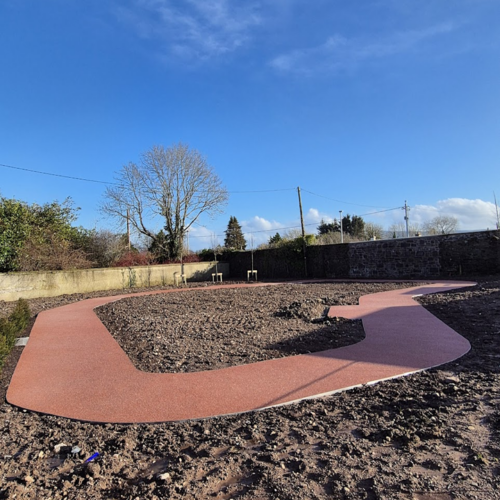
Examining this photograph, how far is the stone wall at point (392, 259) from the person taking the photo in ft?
52.5

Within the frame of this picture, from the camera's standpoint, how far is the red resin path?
3.70 metres

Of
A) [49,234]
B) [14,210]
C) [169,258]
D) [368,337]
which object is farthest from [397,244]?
[14,210]

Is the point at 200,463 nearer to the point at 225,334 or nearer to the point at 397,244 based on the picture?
the point at 225,334

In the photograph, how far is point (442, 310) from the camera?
8625 millimetres

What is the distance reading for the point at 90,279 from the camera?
739 inches

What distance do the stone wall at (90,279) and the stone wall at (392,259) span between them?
455cm

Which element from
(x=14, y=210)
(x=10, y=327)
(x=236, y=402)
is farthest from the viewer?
(x=14, y=210)

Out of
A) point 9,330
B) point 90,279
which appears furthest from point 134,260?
point 9,330

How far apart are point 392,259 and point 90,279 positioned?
15635 millimetres

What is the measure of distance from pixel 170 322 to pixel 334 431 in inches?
231

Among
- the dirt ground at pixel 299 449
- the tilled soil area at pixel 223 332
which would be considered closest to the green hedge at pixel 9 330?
the dirt ground at pixel 299 449

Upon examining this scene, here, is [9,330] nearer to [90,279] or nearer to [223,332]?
[223,332]

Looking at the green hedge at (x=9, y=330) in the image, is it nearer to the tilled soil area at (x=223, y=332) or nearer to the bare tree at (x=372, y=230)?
the tilled soil area at (x=223, y=332)

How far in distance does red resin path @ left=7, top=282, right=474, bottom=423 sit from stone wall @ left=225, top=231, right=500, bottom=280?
11.0 meters
